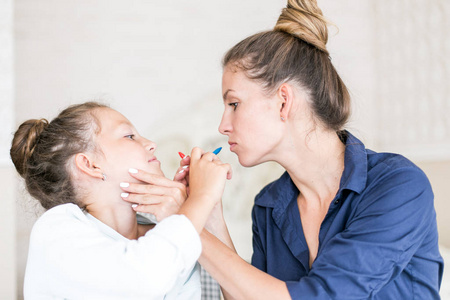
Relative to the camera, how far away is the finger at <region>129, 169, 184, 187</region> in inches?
46.6

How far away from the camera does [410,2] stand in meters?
2.56

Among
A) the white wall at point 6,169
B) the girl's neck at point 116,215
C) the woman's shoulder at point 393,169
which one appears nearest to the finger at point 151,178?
the girl's neck at point 116,215

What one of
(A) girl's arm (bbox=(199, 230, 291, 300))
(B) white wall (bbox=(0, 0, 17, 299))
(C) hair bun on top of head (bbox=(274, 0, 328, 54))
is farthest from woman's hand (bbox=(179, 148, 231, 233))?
(B) white wall (bbox=(0, 0, 17, 299))

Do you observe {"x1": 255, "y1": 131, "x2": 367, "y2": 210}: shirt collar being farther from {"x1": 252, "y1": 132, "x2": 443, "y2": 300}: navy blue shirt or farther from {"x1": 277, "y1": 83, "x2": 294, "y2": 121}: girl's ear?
{"x1": 277, "y1": 83, "x2": 294, "y2": 121}: girl's ear

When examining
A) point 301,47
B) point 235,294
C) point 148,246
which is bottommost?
point 235,294

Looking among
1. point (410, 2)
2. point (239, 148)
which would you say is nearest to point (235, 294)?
point (239, 148)

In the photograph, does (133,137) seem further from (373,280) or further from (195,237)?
(373,280)

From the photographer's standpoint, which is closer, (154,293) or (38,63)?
(154,293)

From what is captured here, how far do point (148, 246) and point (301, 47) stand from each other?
816mm

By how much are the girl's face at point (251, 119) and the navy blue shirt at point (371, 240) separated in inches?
9.9

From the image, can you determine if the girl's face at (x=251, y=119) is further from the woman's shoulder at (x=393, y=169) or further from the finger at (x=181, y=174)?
the woman's shoulder at (x=393, y=169)

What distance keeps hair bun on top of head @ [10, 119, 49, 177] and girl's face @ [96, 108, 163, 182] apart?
0.56ft

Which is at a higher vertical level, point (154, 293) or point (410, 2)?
point (410, 2)

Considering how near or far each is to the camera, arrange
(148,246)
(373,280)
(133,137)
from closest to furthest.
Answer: (148,246)
(373,280)
(133,137)
